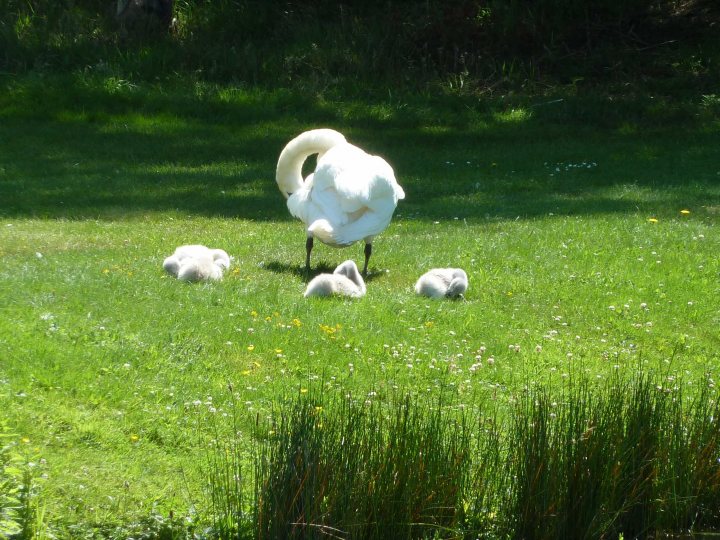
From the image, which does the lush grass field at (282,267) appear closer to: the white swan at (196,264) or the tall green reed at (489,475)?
the white swan at (196,264)

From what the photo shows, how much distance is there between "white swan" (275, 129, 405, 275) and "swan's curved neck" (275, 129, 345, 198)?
0.39 metres

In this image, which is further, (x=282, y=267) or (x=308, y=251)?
(x=282, y=267)

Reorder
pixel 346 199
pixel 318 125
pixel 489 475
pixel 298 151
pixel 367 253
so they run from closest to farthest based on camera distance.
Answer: pixel 489 475 < pixel 346 199 < pixel 367 253 < pixel 298 151 < pixel 318 125

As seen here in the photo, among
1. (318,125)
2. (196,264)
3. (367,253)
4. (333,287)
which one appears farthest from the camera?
(318,125)

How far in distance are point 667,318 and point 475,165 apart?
9.70m

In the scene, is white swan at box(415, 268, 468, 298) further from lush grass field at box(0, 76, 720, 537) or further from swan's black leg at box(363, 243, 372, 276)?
swan's black leg at box(363, 243, 372, 276)

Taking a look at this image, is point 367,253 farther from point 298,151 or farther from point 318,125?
point 318,125

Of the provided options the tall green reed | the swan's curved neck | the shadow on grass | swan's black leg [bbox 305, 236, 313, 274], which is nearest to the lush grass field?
the shadow on grass

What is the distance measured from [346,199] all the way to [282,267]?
1.33 meters

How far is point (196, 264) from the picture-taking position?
10.3 m

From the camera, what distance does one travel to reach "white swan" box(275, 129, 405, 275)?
10883mm

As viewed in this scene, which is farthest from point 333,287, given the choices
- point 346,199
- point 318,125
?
point 318,125

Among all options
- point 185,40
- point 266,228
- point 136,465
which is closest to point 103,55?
point 185,40

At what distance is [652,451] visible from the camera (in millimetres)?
5871
